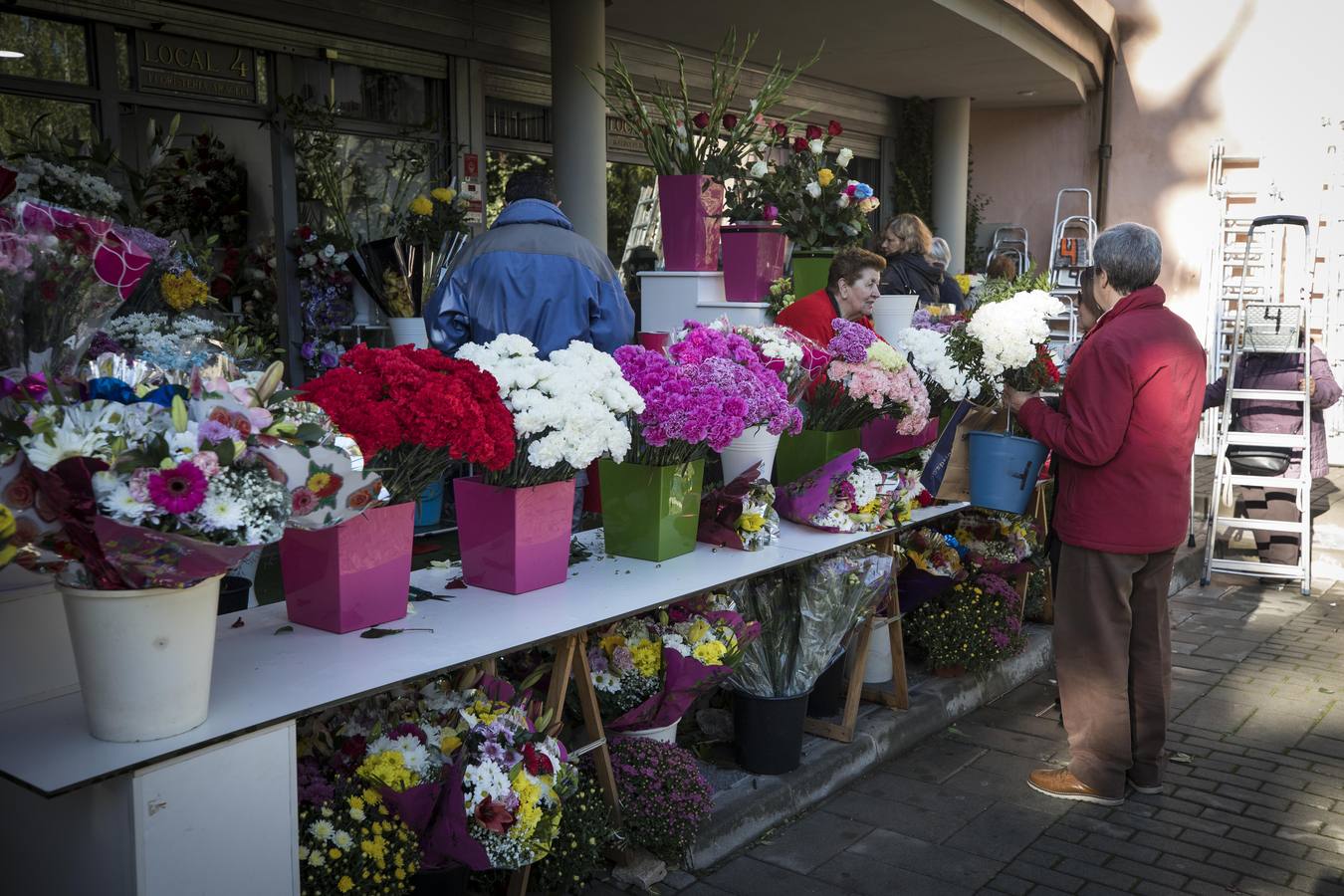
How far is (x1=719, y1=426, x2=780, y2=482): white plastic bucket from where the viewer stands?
3697mm

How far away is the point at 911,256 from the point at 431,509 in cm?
303

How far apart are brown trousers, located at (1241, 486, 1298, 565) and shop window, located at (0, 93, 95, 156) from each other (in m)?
7.18

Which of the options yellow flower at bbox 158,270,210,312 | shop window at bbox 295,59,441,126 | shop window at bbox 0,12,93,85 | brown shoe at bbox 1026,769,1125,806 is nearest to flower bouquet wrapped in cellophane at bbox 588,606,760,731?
brown shoe at bbox 1026,769,1125,806

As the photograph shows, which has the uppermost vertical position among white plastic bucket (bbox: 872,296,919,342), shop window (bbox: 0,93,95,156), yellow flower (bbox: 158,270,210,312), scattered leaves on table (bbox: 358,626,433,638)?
shop window (bbox: 0,93,95,156)

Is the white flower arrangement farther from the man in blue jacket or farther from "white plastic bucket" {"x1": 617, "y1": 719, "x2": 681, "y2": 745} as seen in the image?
"white plastic bucket" {"x1": 617, "y1": 719, "x2": 681, "y2": 745}

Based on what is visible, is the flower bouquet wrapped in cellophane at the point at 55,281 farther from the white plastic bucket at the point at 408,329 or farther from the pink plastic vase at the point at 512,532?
the white plastic bucket at the point at 408,329

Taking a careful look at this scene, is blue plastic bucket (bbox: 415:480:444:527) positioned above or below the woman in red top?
below

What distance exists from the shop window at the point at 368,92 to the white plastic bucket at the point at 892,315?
13.3 ft

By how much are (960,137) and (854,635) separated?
35.9ft

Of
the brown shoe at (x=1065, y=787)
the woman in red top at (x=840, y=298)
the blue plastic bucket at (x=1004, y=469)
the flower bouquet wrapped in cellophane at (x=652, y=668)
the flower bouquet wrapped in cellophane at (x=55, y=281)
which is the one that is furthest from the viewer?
the woman in red top at (x=840, y=298)

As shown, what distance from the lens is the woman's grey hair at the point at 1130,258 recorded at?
3783 mm

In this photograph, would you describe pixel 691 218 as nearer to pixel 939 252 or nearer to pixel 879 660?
pixel 879 660

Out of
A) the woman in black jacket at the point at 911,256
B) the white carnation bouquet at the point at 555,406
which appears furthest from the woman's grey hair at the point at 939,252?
the white carnation bouquet at the point at 555,406

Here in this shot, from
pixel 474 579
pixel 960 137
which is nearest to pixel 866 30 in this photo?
pixel 960 137
